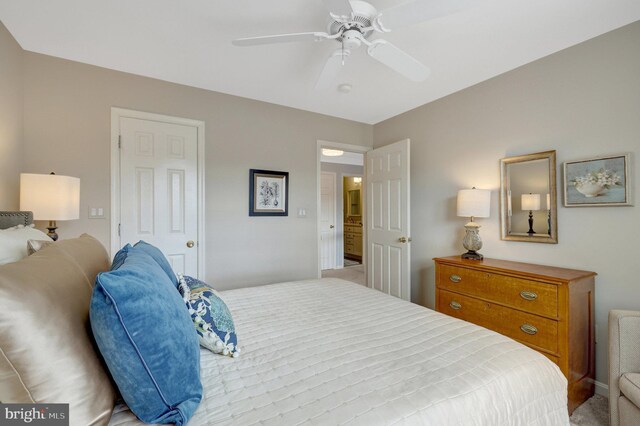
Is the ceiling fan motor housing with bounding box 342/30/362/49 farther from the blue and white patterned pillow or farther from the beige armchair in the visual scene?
the beige armchair

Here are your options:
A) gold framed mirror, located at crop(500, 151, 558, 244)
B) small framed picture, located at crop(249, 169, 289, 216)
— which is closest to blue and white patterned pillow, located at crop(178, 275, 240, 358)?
small framed picture, located at crop(249, 169, 289, 216)

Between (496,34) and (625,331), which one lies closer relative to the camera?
(625,331)

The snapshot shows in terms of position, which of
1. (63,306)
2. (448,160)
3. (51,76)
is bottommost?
(63,306)

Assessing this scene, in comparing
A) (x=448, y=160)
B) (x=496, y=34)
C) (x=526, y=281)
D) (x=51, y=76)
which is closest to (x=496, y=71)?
(x=496, y=34)

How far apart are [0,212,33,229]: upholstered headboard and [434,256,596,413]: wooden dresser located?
3.04 meters

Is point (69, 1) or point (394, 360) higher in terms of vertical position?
point (69, 1)

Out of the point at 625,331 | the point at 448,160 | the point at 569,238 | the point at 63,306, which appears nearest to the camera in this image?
the point at 63,306

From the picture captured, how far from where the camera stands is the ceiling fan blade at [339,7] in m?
1.32

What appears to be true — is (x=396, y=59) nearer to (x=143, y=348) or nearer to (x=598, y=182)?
(x=598, y=182)

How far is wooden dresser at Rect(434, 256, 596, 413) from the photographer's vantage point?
1.80 meters

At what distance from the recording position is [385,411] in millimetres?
820

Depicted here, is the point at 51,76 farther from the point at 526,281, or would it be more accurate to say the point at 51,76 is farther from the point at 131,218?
the point at 526,281

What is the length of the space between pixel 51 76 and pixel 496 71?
3788mm

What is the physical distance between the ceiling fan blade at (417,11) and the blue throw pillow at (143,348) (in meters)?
1.56
